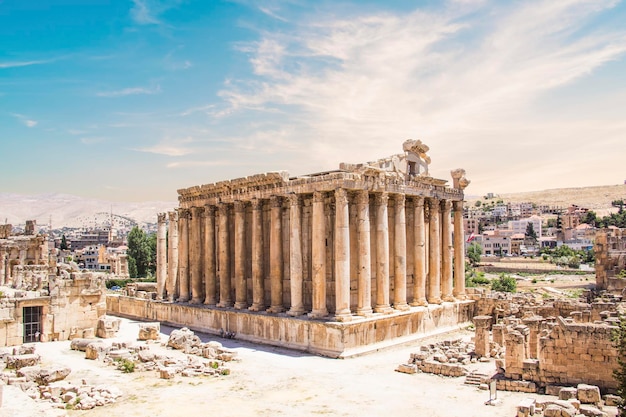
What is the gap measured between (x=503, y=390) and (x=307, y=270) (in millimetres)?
12566

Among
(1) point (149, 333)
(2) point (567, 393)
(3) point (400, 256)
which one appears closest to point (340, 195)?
(3) point (400, 256)

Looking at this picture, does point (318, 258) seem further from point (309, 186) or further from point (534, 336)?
point (534, 336)

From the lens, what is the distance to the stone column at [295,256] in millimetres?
27828

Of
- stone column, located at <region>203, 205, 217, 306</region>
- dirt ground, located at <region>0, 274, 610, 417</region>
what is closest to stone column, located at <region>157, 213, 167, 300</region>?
stone column, located at <region>203, 205, 217, 306</region>

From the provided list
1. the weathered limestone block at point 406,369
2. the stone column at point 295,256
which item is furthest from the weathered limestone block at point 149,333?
the weathered limestone block at point 406,369

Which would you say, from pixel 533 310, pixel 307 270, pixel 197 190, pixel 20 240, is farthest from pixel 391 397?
pixel 20 240

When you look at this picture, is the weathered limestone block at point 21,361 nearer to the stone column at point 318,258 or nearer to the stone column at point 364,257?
the stone column at point 318,258

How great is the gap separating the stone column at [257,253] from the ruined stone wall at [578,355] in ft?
52.3

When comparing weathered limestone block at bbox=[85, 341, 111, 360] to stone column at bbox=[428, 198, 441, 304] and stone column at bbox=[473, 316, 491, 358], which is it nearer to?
stone column at bbox=[473, 316, 491, 358]

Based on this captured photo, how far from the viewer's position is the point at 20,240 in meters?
55.4

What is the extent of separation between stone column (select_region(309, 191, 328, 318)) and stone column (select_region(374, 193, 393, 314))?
2.94 metres

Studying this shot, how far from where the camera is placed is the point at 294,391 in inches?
778

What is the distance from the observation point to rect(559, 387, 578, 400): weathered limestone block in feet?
55.7

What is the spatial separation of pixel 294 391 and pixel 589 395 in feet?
31.2
